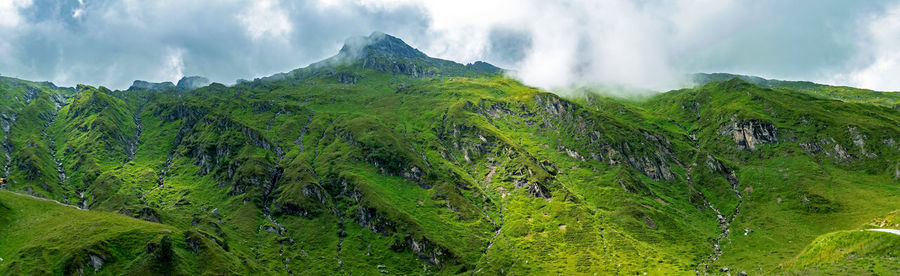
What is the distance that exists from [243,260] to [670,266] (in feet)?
647

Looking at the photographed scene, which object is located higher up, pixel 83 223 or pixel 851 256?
pixel 851 256

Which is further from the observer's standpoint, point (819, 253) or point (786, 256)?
point (786, 256)

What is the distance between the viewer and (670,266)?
193125 mm

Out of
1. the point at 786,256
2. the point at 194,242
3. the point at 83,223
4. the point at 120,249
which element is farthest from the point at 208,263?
the point at 786,256

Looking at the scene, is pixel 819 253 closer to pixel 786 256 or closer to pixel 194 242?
pixel 786 256

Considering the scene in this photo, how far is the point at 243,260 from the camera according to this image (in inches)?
7328

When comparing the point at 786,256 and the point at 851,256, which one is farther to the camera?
the point at 786,256

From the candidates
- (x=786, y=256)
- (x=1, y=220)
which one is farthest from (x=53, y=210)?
(x=786, y=256)

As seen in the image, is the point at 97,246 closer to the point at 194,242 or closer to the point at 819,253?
the point at 194,242

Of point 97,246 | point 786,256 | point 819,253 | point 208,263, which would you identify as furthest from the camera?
point 786,256

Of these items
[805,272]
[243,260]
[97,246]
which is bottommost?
[243,260]

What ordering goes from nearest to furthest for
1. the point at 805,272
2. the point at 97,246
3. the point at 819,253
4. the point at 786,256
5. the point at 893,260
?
the point at 893,260, the point at 805,272, the point at 819,253, the point at 97,246, the point at 786,256

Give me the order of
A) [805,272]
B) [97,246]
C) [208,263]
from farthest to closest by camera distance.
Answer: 1. [208,263]
2. [97,246]
3. [805,272]

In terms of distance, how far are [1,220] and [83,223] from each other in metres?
29.2
